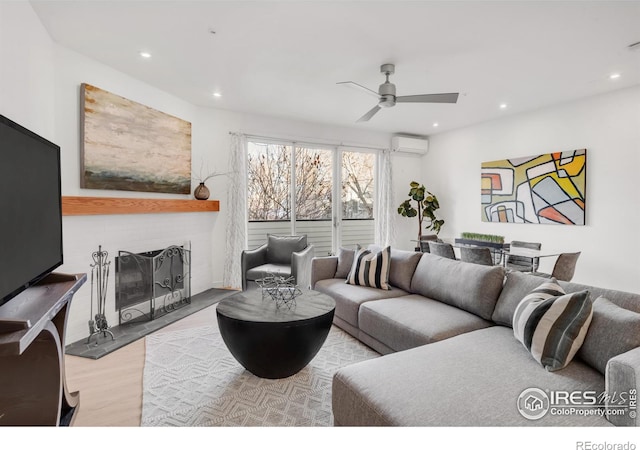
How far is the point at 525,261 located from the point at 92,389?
4.34m

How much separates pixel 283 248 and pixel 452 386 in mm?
3264

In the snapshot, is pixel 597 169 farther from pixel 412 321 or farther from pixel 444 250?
pixel 412 321

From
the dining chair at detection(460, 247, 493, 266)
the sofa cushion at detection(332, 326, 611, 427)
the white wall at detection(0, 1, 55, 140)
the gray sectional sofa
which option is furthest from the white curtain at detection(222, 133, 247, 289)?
the sofa cushion at detection(332, 326, 611, 427)

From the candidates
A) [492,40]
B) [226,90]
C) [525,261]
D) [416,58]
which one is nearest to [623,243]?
[525,261]

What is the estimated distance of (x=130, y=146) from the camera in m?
3.43

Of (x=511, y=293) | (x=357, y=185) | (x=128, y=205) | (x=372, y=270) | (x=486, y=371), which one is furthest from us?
(x=357, y=185)

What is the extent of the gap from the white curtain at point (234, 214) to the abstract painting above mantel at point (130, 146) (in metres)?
0.61

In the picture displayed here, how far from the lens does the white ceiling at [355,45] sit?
2.27 meters

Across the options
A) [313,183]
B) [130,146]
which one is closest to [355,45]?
[130,146]

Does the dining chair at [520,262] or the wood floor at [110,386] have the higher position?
the dining chair at [520,262]

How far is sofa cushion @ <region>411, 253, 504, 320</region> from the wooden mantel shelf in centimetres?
279

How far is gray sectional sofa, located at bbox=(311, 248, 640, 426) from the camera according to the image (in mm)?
1236

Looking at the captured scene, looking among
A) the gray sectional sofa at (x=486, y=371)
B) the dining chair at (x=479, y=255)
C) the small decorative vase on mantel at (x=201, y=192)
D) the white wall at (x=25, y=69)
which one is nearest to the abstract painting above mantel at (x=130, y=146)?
the small decorative vase on mantel at (x=201, y=192)

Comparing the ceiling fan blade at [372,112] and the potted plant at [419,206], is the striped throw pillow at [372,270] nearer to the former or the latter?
the ceiling fan blade at [372,112]
